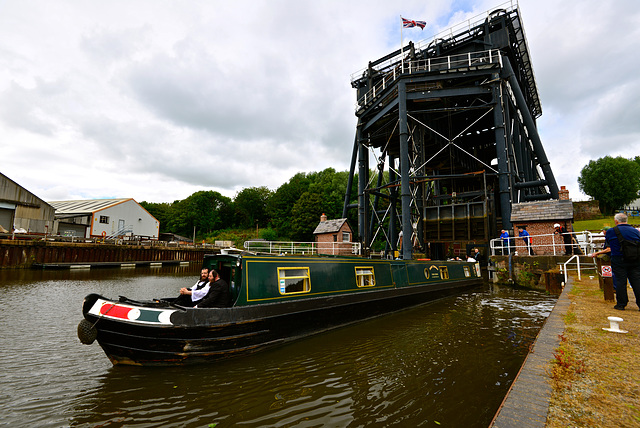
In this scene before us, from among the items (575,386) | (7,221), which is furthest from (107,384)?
(7,221)

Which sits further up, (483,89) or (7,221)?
(483,89)

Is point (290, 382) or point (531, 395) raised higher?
point (531, 395)

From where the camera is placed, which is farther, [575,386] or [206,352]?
[206,352]

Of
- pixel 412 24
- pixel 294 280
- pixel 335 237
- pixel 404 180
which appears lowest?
pixel 294 280

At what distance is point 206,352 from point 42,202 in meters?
39.0

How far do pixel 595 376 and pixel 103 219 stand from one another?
50.8m

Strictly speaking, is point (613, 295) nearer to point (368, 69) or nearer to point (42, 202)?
point (368, 69)

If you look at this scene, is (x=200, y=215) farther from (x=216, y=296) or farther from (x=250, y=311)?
(x=250, y=311)

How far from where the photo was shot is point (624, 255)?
5.46m

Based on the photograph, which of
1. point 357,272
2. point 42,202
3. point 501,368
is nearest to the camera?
point 501,368

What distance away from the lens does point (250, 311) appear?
20.3 feet

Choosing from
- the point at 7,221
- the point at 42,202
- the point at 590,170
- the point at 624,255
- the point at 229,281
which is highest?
the point at 590,170

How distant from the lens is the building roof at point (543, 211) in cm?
1516

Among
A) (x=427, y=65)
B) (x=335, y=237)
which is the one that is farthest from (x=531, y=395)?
(x=427, y=65)
